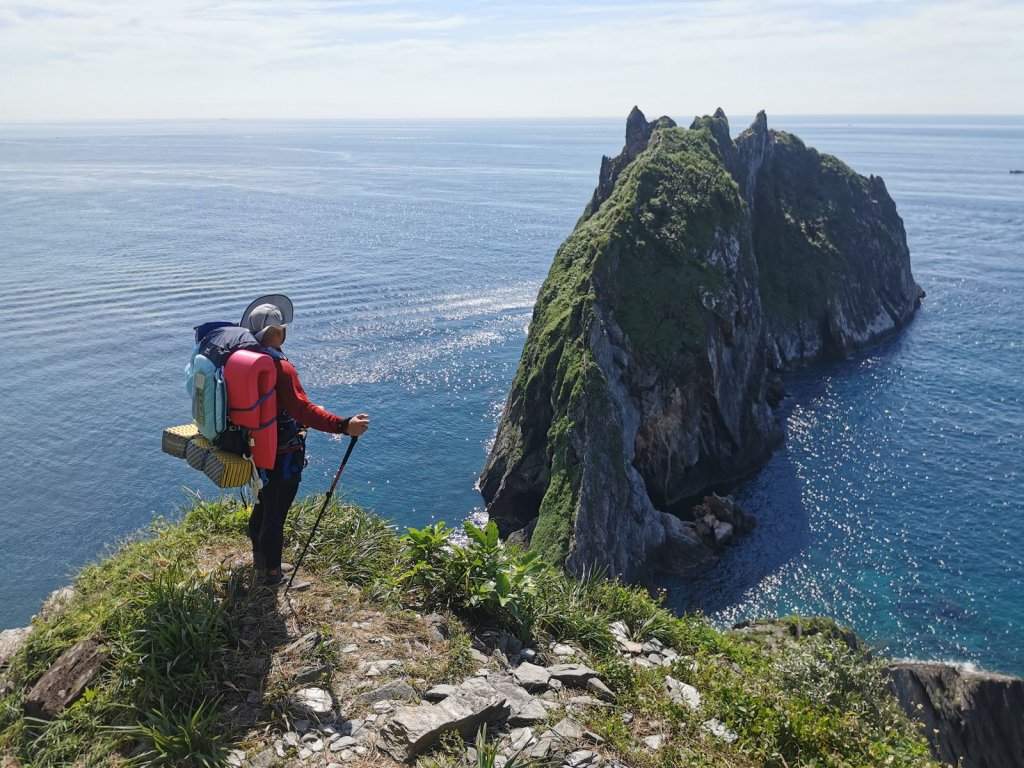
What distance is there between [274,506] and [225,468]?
1097mm

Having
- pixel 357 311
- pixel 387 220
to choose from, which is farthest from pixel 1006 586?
pixel 387 220

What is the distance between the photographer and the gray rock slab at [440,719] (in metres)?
7.62

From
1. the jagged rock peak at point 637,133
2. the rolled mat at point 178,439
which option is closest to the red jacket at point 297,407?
the rolled mat at point 178,439

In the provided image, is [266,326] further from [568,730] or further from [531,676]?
[568,730]

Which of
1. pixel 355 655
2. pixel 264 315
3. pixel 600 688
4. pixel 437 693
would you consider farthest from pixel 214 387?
pixel 600 688

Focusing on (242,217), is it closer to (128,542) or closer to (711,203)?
(711,203)

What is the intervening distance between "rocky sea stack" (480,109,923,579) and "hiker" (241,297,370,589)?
2897 cm

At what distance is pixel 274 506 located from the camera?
970cm

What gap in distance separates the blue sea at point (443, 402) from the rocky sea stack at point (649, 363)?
3316 millimetres

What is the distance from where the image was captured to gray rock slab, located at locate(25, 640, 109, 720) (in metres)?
8.16

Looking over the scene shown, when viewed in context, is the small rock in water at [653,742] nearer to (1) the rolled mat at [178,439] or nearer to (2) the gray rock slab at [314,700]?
(2) the gray rock slab at [314,700]

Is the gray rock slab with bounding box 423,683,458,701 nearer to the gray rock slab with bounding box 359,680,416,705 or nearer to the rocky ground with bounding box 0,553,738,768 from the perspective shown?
the rocky ground with bounding box 0,553,738,768

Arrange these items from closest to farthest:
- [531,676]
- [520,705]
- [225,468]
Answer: [520,705]
[225,468]
[531,676]

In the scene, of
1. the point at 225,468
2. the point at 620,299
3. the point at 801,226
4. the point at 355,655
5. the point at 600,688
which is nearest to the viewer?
the point at 225,468
